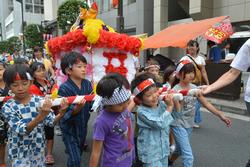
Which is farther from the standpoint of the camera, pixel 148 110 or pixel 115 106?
pixel 148 110

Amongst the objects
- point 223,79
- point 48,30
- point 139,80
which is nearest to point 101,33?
point 139,80

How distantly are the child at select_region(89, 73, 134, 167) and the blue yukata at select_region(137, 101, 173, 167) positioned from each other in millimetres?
295

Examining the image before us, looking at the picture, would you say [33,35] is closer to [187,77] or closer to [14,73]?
[187,77]

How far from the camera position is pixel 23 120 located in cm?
238

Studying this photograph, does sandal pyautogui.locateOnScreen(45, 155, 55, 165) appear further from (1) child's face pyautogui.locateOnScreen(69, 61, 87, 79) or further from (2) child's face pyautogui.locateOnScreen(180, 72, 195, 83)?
(2) child's face pyautogui.locateOnScreen(180, 72, 195, 83)

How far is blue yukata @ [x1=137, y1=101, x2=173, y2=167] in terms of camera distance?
2660 mm

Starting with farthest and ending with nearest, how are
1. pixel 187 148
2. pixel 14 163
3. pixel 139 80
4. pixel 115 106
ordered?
pixel 187 148, pixel 139 80, pixel 14 163, pixel 115 106

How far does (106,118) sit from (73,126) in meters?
0.90

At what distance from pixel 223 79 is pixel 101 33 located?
158 cm

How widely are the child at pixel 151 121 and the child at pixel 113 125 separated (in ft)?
0.93

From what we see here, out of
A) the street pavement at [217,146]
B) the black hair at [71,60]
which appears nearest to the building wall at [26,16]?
the street pavement at [217,146]

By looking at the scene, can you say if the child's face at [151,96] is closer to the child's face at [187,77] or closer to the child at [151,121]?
the child at [151,121]

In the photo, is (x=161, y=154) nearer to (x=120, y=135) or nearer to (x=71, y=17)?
(x=120, y=135)

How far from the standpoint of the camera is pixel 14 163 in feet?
8.02
